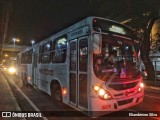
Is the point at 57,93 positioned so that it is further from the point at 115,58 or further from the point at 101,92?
the point at 115,58

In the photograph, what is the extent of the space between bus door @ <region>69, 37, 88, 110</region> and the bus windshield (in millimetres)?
499

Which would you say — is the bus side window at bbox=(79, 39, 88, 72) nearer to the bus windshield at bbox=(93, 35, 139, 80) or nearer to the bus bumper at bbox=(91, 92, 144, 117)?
the bus windshield at bbox=(93, 35, 139, 80)

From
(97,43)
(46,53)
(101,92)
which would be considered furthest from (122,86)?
(46,53)

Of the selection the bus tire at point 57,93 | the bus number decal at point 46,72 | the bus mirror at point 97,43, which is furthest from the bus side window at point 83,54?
the bus number decal at point 46,72

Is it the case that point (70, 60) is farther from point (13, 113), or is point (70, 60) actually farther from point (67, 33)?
point (13, 113)

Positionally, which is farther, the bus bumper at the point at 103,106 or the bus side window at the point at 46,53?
the bus side window at the point at 46,53

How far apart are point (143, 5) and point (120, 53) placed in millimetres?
15875

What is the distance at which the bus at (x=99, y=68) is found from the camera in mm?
6508

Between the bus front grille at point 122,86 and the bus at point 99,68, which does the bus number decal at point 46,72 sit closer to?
the bus at point 99,68

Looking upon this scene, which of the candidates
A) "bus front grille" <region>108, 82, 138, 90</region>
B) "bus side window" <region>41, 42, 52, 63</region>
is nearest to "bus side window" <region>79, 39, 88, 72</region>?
"bus front grille" <region>108, 82, 138, 90</region>

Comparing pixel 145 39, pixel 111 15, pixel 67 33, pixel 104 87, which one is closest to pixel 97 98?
pixel 104 87

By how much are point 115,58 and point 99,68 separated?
71 cm

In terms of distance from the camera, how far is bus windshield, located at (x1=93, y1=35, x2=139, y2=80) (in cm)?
662

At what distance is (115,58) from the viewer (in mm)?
7000
